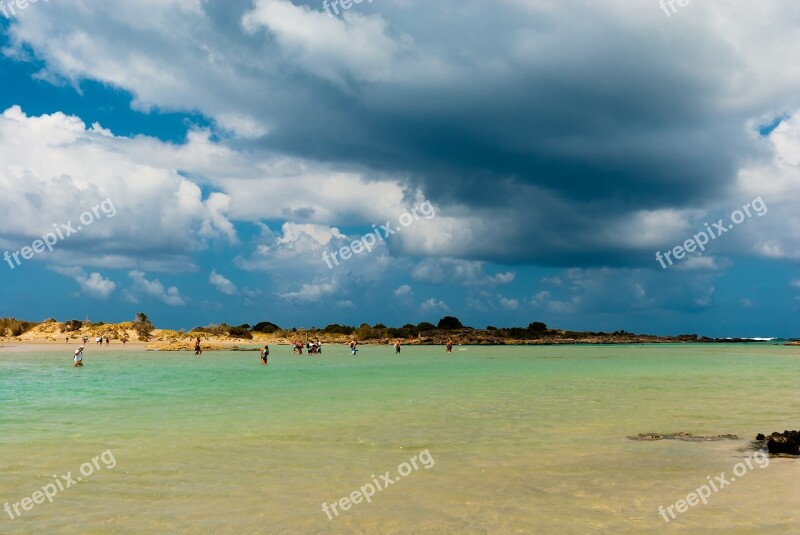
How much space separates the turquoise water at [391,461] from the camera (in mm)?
9430

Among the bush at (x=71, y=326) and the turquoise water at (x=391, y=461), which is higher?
the bush at (x=71, y=326)

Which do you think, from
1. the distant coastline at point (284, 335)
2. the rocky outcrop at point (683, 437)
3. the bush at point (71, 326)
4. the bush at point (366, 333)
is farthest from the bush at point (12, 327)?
the rocky outcrop at point (683, 437)

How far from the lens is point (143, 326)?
109 meters

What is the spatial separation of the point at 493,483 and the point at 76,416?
55.4 ft

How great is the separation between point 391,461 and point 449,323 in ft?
499

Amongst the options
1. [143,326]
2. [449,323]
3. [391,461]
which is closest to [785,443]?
[391,461]

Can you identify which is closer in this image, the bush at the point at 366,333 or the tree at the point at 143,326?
the tree at the point at 143,326

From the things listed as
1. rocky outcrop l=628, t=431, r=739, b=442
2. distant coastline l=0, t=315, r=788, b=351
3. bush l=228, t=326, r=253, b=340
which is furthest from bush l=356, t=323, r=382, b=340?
rocky outcrop l=628, t=431, r=739, b=442

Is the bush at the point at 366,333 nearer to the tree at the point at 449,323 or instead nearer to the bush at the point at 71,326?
the tree at the point at 449,323

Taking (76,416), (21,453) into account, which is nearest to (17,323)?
(76,416)

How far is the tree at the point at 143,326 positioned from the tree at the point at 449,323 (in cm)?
8054

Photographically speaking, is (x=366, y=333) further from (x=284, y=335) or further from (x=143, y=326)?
(x=143, y=326)

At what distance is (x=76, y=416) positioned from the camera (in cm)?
2095

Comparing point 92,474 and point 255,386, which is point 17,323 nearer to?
point 255,386
